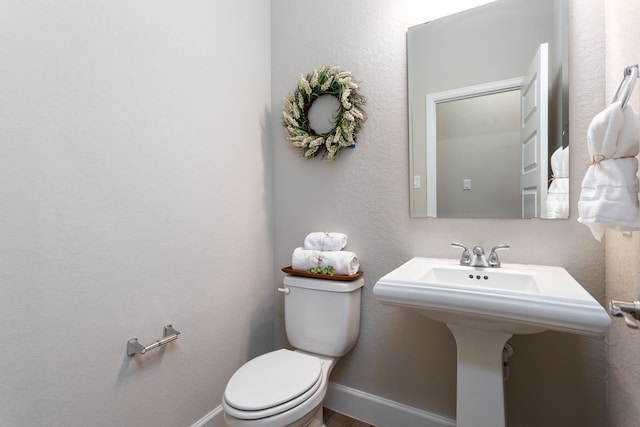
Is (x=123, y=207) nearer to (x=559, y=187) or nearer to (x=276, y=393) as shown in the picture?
(x=276, y=393)

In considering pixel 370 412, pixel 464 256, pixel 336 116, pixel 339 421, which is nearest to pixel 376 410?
pixel 370 412

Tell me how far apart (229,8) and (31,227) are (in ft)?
4.46

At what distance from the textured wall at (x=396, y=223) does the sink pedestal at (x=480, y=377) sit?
1.02 feet

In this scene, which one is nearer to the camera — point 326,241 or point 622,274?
point 622,274

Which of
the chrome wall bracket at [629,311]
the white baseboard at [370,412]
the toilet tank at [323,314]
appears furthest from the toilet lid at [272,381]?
the chrome wall bracket at [629,311]

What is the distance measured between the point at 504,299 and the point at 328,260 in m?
0.82

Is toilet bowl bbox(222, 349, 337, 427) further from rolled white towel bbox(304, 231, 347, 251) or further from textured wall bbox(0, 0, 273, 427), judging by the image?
rolled white towel bbox(304, 231, 347, 251)

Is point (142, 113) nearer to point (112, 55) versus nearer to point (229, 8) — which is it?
point (112, 55)

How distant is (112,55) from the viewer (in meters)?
1.11

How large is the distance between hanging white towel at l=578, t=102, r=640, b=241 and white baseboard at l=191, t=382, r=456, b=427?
1.13 m

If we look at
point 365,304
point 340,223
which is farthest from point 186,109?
point 365,304

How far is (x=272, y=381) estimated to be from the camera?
3.94 ft

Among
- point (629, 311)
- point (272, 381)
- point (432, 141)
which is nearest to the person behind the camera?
point (629, 311)

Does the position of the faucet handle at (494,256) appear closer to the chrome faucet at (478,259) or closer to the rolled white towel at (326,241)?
the chrome faucet at (478,259)
